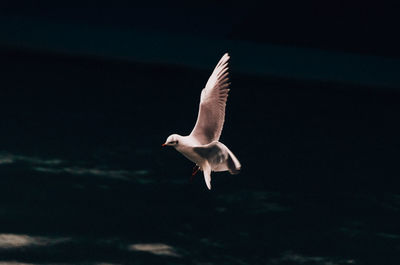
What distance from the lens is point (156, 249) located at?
1049 centimetres

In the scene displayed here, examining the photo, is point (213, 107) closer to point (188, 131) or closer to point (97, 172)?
point (97, 172)

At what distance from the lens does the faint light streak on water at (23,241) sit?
10.2 m

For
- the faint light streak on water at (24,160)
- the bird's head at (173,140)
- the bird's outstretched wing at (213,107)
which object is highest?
the faint light streak on water at (24,160)

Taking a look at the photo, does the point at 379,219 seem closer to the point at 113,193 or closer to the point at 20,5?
the point at 113,193

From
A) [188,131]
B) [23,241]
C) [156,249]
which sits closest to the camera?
[23,241]

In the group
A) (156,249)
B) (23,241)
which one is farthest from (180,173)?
(23,241)

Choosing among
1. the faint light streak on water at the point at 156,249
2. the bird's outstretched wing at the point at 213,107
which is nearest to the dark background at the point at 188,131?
the faint light streak on water at the point at 156,249

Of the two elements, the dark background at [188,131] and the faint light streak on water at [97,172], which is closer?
the dark background at [188,131]

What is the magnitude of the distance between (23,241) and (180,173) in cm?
419

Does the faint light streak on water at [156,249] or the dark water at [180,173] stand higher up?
the dark water at [180,173]

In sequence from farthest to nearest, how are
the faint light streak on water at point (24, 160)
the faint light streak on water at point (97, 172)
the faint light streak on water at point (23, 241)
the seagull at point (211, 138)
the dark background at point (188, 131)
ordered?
1. the faint light streak on water at point (24, 160)
2. the faint light streak on water at point (97, 172)
3. the dark background at point (188, 131)
4. the faint light streak on water at point (23, 241)
5. the seagull at point (211, 138)

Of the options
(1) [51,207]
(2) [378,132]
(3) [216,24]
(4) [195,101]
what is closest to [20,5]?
(3) [216,24]

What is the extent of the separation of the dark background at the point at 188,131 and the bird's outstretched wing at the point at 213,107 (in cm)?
715

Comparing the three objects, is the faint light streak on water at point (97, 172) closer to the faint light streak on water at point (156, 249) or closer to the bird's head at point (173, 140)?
the faint light streak on water at point (156, 249)
